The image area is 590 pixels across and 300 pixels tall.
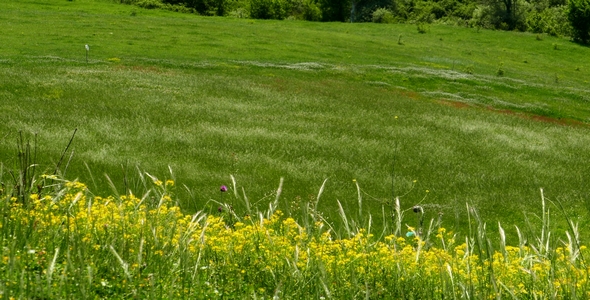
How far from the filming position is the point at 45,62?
126 ft

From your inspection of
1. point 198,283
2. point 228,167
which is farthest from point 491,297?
point 228,167

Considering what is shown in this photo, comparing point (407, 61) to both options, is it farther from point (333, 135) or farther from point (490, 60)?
point (333, 135)

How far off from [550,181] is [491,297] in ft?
53.2

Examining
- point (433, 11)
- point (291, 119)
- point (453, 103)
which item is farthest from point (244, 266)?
point (433, 11)

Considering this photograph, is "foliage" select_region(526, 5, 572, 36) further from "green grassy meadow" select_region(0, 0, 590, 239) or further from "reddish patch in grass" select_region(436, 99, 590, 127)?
"reddish patch in grass" select_region(436, 99, 590, 127)

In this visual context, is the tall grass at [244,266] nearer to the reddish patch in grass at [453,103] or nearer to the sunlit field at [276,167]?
the sunlit field at [276,167]

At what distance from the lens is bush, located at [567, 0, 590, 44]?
3140 inches

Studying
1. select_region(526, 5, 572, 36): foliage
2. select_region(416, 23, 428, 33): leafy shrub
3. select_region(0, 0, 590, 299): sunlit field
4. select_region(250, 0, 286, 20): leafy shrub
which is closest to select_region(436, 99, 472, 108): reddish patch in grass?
select_region(0, 0, 590, 299): sunlit field

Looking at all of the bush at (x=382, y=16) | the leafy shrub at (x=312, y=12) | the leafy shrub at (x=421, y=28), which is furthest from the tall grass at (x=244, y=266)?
the bush at (x=382, y=16)

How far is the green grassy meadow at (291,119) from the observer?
56.0ft

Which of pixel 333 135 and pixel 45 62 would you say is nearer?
pixel 333 135

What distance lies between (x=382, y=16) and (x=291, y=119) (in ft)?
276

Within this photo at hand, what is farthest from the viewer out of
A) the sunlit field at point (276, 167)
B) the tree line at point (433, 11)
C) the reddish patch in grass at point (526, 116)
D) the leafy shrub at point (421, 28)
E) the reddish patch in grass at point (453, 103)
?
the tree line at point (433, 11)

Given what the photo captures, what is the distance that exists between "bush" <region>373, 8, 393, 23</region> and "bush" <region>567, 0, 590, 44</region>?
31.8m
